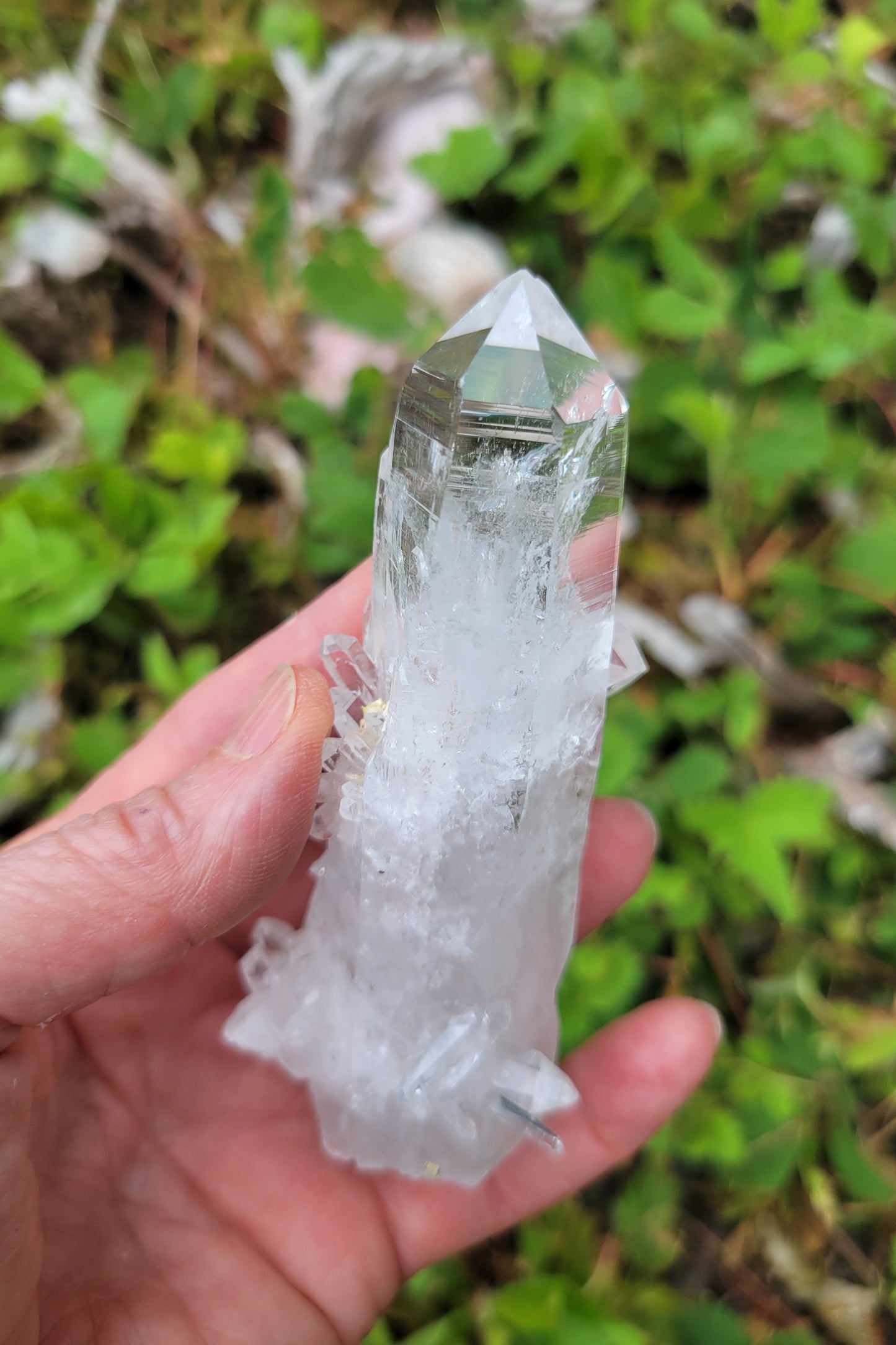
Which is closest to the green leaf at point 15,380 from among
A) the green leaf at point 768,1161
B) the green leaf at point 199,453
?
the green leaf at point 199,453

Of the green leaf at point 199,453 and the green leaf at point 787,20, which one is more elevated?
the green leaf at point 787,20

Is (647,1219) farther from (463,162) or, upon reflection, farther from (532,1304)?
(463,162)

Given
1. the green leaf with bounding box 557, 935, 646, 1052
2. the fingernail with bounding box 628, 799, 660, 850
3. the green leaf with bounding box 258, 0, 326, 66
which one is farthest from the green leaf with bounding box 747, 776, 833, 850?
the green leaf with bounding box 258, 0, 326, 66

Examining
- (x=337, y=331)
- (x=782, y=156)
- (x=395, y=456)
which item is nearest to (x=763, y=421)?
(x=782, y=156)

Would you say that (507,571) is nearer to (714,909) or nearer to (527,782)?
(527,782)

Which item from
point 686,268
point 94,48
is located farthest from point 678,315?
point 94,48

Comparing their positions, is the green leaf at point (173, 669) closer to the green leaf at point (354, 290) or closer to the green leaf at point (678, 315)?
the green leaf at point (354, 290)

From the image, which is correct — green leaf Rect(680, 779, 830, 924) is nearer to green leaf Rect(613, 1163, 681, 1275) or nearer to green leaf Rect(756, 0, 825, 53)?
green leaf Rect(613, 1163, 681, 1275)
